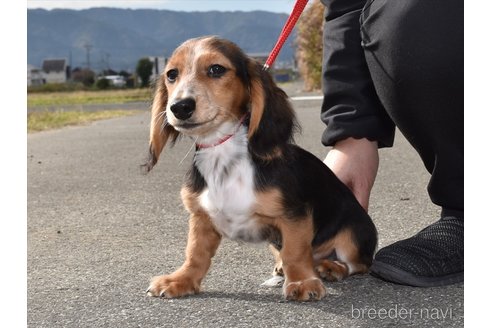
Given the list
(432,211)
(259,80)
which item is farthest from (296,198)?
(432,211)

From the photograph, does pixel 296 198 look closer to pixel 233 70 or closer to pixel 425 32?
pixel 233 70

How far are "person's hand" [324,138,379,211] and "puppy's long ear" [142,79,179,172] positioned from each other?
826mm

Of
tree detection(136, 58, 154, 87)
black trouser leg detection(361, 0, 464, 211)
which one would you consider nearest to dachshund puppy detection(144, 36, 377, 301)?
black trouser leg detection(361, 0, 464, 211)

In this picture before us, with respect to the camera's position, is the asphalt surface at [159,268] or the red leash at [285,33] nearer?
the asphalt surface at [159,268]

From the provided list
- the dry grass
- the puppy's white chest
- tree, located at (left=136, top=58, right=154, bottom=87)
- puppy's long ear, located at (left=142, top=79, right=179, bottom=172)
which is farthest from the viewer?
tree, located at (left=136, top=58, right=154, bottom=87)

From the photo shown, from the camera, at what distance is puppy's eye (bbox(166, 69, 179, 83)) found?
2.47 meters

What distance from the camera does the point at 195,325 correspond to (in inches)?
85.1

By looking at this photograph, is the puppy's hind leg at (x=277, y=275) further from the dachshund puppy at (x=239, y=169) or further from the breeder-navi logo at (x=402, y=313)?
the breeder-navi logo at (x=402, y=313)

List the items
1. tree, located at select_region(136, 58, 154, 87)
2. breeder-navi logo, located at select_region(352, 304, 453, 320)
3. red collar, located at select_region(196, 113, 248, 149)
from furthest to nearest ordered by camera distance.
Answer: tree, located at select_region(136, 58, 154, 87) → red collar, located at select_region(196, 113, 248, 149) → breeder-navi logo, located at select_region(352, 304, 453, 320)

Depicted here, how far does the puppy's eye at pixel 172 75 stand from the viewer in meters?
2.47

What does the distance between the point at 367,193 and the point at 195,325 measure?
130cm

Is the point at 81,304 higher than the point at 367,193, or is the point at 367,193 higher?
the point at 367,193

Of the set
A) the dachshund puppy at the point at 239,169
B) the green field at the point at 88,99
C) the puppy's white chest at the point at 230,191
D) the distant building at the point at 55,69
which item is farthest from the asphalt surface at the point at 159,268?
the distant building at the point at 55,69

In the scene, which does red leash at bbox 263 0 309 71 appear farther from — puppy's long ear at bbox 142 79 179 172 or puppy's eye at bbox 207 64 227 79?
puppy's long ear at bbox 142 79 179 172
